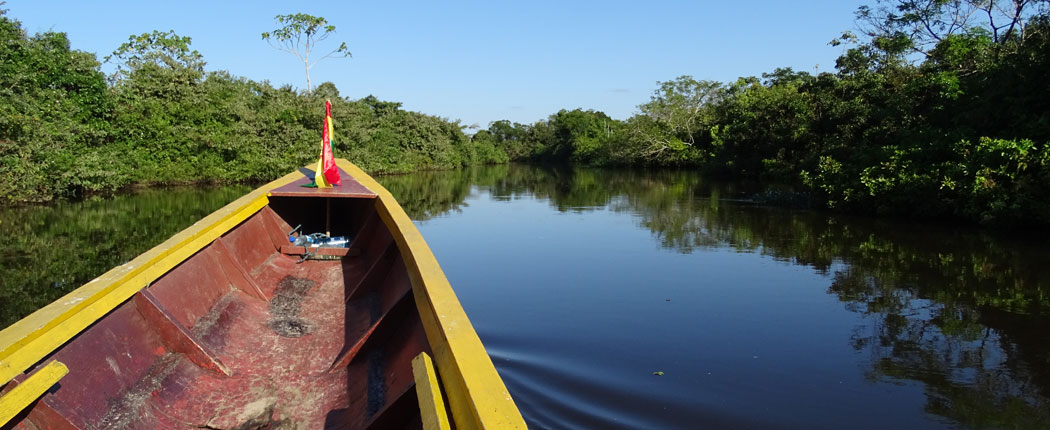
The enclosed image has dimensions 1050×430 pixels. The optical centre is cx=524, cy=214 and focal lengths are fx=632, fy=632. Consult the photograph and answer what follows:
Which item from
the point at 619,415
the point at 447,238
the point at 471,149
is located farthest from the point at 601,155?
the point at 619,415

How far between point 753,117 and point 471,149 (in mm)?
28798

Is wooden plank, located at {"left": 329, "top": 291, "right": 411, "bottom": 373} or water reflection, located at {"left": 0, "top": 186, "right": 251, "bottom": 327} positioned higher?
wooden plank, located at {"left": 329, "top": 291, "right": 411, "bottom": 373}

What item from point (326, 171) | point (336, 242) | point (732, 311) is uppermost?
point (326, 171)

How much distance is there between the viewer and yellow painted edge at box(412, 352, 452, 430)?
1.67 meters

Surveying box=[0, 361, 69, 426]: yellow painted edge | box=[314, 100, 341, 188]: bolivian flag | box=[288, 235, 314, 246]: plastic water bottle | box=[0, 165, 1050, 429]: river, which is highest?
box=[314, 100, 341, 188]: bolivian flag

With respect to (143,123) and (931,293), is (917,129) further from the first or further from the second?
(143,123)

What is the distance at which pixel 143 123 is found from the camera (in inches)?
741

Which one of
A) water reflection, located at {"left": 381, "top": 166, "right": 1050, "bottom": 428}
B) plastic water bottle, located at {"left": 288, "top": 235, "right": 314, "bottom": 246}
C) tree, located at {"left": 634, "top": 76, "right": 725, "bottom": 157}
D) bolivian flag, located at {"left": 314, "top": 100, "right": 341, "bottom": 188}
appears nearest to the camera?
water reflection, located at {"left": 381, "top": 166, "right": 1050, "bottom": 428}

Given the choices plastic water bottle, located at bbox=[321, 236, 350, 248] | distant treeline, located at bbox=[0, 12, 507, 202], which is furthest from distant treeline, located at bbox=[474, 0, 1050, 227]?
distant treeline, located at bbox=[0, 12, 507, 202]

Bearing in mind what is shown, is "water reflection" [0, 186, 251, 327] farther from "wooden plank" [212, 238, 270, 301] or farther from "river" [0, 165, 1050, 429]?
"wooden plank" [212, 238, 270, 301]

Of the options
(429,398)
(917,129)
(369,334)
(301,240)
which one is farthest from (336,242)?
(917,129)

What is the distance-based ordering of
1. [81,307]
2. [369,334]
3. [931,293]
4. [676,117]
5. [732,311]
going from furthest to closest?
1. [676,117]
2. [931,293]
3. [732,311]
4. [369,334]
5. [81,307]

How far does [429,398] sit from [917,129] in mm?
13441

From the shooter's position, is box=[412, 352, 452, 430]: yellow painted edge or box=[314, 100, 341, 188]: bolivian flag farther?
box=[314, 100, 341, 188]: bolivian flag
